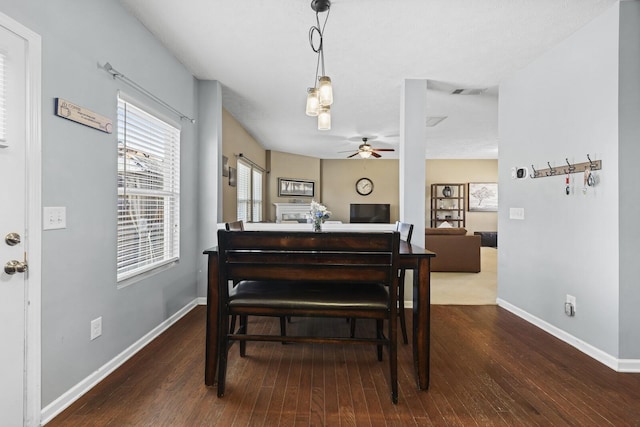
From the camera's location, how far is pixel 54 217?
1.66 metres

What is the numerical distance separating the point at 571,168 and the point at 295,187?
20.3 feet

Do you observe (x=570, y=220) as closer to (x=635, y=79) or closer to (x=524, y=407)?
(x=635, y=79)

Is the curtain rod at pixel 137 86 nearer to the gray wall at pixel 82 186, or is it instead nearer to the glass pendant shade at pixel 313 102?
the gray wall at pixel 82 186

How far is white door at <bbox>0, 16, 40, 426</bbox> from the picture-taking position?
140cm

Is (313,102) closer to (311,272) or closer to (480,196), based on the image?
(311,272)

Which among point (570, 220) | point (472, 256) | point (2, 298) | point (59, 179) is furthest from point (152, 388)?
point (472, 256)

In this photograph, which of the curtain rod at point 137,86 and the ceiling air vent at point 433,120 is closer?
the curtain rod at point 137,86

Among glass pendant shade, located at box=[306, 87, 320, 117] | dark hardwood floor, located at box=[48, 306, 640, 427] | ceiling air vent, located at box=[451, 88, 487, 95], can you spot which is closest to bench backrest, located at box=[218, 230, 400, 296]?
dark hardwood floor, located at box=[48, 306, 640, 427]

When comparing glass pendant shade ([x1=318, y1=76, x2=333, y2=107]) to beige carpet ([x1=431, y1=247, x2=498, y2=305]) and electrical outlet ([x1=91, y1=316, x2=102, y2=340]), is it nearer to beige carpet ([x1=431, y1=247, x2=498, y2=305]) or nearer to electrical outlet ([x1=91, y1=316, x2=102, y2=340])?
electrical outlet ([x1=91, y1=316, x2=102, y2=340])

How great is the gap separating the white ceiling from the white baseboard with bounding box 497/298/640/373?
8.00ft

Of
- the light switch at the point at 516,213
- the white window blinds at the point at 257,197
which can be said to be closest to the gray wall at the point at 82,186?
the light switch at the point at 516,213

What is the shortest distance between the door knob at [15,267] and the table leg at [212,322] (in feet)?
2.71

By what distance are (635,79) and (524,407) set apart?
2264 millimetres

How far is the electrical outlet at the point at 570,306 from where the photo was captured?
2542 millimetres
